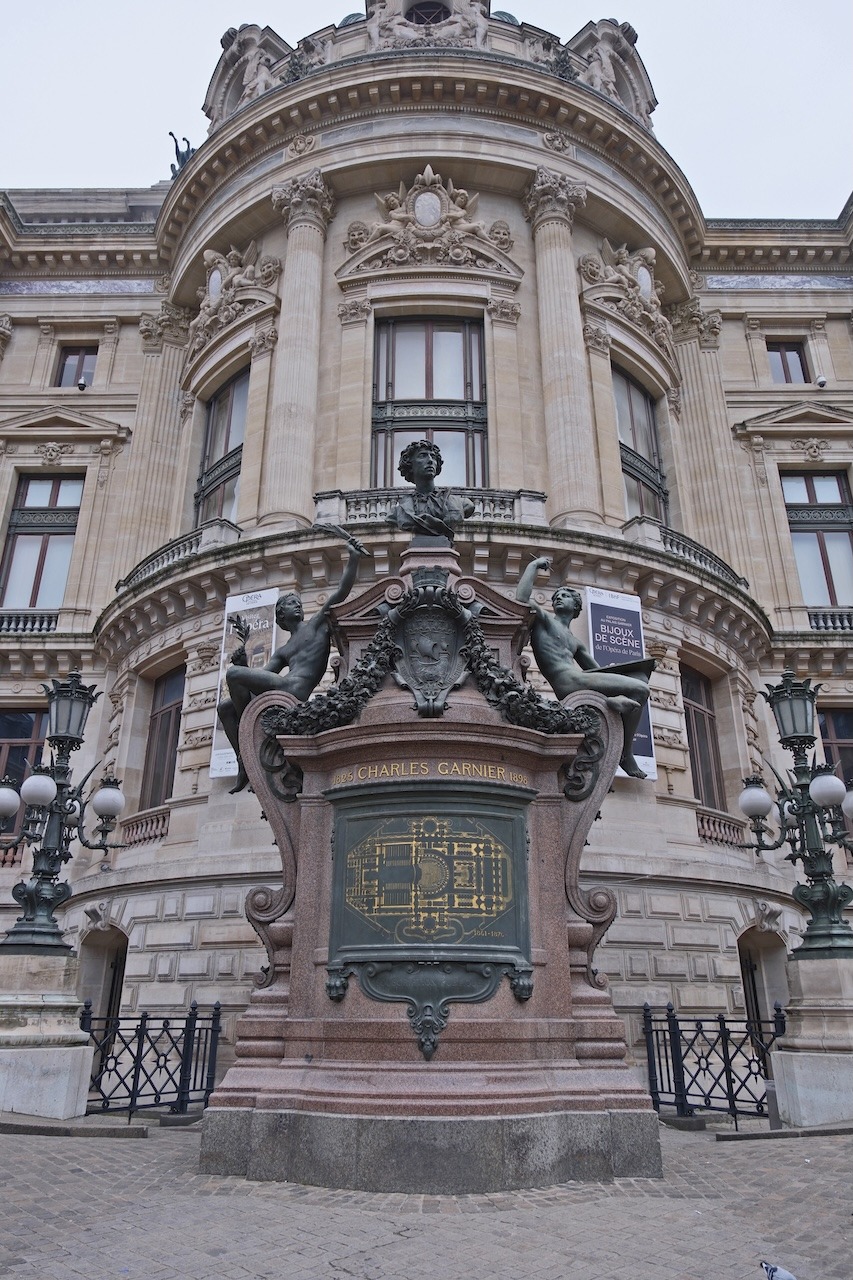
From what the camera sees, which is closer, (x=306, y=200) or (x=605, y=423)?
A: (x=605, y=423)

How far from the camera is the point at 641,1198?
6.46 meters

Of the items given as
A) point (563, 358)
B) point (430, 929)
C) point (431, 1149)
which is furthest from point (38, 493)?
point (431, 1149)

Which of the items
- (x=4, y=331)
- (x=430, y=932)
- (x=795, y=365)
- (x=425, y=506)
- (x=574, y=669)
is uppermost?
(x=4, y=331)

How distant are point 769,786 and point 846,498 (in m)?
10.7

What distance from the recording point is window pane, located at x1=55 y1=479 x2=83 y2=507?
28.9m

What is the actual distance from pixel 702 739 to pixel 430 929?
52.2ft

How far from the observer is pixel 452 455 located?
23.1 meters

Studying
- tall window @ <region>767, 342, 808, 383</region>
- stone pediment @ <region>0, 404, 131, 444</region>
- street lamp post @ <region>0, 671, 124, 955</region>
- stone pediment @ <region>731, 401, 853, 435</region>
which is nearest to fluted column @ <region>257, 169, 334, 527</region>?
stone pediment @ <region>0, 404, 131, 444</region>

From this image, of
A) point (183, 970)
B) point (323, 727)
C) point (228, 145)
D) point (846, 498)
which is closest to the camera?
point (323, 727)

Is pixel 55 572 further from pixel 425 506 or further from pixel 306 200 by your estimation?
pixel 425 506

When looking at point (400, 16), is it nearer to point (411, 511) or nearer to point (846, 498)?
point (846, 498)

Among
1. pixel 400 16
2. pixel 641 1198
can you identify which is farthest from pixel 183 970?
pixel 400 16

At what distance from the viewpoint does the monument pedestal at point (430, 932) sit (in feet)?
22.1

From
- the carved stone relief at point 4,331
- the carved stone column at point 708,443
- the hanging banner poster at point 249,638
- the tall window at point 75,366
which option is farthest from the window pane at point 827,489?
the carved stone relief at point 4,331
